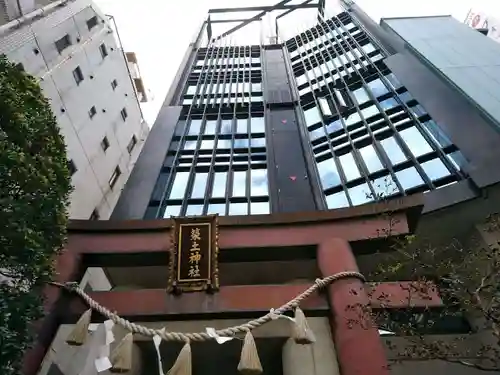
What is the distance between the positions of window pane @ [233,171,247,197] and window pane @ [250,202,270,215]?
695mm

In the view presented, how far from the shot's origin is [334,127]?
1709 cm

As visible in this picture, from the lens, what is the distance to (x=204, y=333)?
656cm

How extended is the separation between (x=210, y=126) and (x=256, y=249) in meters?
12.0

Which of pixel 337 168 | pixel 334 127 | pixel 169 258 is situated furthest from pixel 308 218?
pixel 334 127

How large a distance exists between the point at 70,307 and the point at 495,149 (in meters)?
10.1

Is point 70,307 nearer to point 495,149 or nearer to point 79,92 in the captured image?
point 495,149

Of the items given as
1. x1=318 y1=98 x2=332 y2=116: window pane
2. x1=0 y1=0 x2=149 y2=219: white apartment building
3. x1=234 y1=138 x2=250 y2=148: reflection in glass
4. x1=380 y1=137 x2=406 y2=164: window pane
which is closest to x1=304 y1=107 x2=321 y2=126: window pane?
x1=318 y1=98 x2=332 y2=116: window pane

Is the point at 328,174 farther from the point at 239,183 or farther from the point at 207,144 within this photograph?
the point at 207,144

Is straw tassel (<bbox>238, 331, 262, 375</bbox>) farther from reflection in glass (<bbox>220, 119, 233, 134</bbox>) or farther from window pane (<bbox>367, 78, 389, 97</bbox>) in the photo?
window pane (<bbox>367, 78, 389, 97</bbox>)

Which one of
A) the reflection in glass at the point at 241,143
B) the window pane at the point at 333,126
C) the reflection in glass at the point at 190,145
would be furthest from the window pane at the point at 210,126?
the window pane at the point at 333,126

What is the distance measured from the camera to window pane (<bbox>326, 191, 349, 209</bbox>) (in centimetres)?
1302

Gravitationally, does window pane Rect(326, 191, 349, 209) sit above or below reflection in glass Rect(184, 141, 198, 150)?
below

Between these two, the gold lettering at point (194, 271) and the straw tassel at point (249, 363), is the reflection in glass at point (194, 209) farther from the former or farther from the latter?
the straw tassel at point (249, 363)

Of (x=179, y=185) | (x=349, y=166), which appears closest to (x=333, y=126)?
(x=349, y=166)
